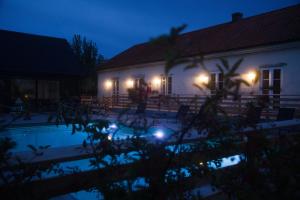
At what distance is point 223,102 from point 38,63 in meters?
17.1

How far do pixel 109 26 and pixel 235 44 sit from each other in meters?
119

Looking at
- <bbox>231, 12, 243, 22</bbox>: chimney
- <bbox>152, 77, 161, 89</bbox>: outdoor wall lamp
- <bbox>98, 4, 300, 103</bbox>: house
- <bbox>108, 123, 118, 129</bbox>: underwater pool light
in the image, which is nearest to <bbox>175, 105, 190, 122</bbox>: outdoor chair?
<bbox>108, 123, 118, 129</bbox>: underwater pool light

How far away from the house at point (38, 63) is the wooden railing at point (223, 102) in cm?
278

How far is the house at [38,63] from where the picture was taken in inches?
629

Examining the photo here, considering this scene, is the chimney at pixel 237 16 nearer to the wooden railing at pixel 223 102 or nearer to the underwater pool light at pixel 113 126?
the wooden railing at pixel 223 102

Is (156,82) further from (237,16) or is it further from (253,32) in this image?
(237,16)

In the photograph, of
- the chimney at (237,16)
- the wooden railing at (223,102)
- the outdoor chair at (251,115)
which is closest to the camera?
the wooden railing at (223,102)

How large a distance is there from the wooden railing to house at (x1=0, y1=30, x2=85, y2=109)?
2781 millimetres

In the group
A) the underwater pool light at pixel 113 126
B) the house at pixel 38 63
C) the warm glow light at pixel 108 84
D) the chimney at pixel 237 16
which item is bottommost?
the underwater pool light at pixel 113 126

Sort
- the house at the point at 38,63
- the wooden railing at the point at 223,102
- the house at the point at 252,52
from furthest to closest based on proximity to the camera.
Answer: the house at the point at 38,63 < the house at the point at 252,52 < the wooden railing at the point at 223,102

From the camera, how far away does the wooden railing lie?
1582mm

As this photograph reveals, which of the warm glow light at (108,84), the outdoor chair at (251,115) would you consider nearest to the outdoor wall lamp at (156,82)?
the warm glow light at (108,84)

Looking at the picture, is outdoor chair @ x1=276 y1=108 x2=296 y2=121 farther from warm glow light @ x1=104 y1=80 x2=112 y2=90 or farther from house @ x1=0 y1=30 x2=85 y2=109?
warm glow light @ x1=104 y1=80 x2=112 y2=90

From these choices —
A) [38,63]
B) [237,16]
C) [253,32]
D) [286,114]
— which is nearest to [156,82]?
[253,32]
